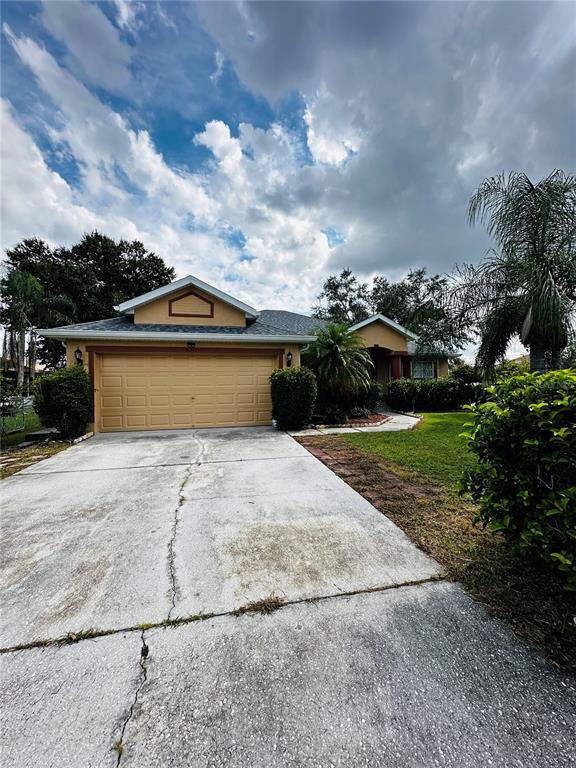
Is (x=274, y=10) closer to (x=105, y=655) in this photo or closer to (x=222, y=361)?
(x=222, y=361)

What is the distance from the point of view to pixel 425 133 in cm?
952

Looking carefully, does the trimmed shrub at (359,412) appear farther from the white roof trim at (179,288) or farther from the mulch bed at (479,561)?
the mulch bed at (479,561)

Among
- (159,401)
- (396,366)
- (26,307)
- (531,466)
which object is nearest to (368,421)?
(159,401)

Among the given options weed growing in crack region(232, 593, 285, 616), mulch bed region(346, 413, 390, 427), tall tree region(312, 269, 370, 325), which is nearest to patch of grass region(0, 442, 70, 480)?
weed growing in crack region(232, 593, 285, 616)

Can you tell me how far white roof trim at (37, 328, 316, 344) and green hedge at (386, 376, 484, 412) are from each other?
5699 millimetres

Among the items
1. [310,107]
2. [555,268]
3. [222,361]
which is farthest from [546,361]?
[310,107]

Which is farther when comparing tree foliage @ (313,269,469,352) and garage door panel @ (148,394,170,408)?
tree foliage @ (313,269,469,352)

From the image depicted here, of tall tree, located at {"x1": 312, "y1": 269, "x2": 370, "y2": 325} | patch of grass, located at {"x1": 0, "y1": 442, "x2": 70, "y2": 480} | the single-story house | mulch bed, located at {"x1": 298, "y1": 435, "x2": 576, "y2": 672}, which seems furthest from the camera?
tall tree, located at {"x1": 312, "y1": 269, "x2": 370, "y2": 325}

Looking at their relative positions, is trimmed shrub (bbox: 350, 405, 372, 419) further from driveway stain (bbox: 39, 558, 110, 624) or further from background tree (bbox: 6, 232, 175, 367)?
background tree (bbox: 6, 232, 175, 367)

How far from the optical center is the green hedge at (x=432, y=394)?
1357 cm

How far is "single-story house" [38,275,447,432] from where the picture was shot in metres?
9.15

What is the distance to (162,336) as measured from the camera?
362 inches

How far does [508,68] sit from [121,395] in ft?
41.7

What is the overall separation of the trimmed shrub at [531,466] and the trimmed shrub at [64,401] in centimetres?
867
